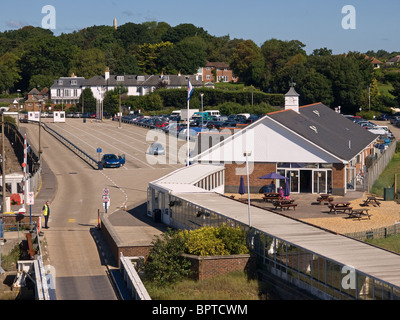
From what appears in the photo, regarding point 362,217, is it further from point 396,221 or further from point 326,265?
point 326,265

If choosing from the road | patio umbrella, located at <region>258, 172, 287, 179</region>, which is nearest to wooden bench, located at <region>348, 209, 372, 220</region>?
patio umbrella, located at <region>258, 172, 287, 179</region>

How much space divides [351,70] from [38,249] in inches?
3433

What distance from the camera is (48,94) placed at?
14488 centimetres

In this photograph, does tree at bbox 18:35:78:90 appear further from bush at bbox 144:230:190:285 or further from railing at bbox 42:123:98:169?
bush at bbox 144:230:190:285

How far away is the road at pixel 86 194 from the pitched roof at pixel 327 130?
1101 cm

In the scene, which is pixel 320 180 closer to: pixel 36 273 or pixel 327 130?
pixel 327 130

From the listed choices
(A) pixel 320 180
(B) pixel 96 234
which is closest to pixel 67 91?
(A) pixel 320 180

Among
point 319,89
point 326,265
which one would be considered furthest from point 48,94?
point 326,265

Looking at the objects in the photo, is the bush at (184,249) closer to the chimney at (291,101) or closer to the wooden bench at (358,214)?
the wooden bench at (358,214)

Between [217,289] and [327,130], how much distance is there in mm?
31243

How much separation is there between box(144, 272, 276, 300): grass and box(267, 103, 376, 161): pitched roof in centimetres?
2238

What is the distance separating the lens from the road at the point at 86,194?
26.4 m

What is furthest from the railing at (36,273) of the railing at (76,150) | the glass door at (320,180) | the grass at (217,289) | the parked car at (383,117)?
the parked car at (383,117)

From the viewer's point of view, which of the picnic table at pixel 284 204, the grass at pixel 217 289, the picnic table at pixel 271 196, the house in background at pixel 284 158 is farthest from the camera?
the house in background at pixel 284 158
